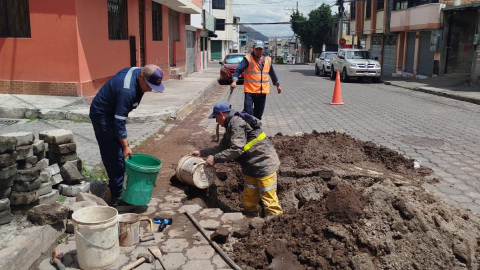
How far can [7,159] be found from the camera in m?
3.62

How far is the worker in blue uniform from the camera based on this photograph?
167 inches

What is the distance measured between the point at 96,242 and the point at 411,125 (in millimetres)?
8138

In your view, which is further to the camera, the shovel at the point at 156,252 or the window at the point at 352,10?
the window at the point at 352,10

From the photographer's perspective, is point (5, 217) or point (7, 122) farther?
point (7, 122)

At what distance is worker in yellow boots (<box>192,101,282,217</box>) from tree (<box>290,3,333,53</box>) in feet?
179

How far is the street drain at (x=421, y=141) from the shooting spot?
7.71m

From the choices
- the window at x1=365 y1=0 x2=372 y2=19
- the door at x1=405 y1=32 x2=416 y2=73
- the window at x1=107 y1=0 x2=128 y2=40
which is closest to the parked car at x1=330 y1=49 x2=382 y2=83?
the door at x1=405 y1=32 x2=416 y2=73

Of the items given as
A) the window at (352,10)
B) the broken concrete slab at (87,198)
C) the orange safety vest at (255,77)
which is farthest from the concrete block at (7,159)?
the window at (352,10)

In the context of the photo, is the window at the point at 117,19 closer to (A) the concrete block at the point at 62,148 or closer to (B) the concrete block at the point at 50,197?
(A) the concrete block at the point at 62,148

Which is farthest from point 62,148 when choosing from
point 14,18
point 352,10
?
point 352,10

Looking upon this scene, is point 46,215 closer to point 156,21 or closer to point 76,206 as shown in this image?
point 76,206

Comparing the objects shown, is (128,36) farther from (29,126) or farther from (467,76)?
(467,76)

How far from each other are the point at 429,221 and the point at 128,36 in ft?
42.4

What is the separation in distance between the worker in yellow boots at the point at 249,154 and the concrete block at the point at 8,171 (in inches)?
69.6
